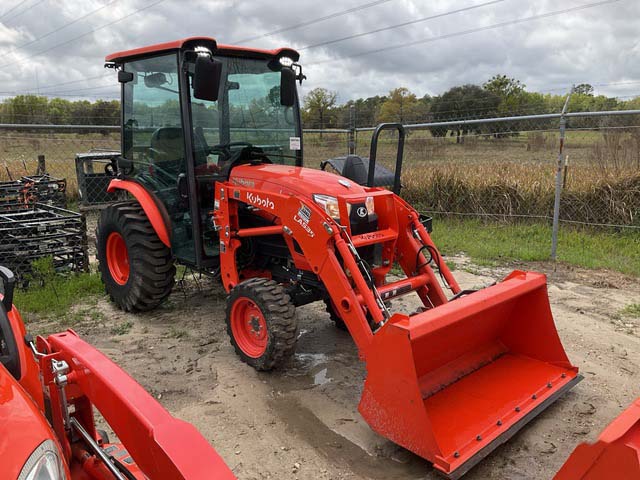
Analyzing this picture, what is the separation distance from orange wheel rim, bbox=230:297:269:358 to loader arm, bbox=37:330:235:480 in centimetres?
181

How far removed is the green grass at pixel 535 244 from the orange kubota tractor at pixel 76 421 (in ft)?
A: 18.6

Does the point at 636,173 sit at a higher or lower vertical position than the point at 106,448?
higher

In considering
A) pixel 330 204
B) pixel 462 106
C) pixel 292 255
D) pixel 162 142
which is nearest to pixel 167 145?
pixel 162 142

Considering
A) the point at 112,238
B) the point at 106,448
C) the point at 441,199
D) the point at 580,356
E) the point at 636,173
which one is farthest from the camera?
the point at 441,199

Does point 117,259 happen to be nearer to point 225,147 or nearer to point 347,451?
point 225,147

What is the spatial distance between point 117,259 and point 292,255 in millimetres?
2387

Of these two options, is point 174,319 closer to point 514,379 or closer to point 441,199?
point 514,379

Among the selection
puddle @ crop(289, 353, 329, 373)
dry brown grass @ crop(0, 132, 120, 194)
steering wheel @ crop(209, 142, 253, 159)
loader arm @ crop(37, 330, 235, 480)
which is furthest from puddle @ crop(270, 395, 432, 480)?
dry brown grass @ crop(0, 132, 120, 194)

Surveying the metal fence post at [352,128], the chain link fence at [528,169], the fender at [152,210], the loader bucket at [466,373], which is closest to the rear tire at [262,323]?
the loader bucket at [466,373]

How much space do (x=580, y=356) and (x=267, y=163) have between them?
3.16m

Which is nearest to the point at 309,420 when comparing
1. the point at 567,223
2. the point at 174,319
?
the point at 174,319

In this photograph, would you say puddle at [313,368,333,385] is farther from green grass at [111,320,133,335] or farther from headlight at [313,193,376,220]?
green grass at [111,320,133,335]

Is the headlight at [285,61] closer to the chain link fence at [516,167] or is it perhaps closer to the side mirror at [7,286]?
the chain link fence at [516,167]

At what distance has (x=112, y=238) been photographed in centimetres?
545
